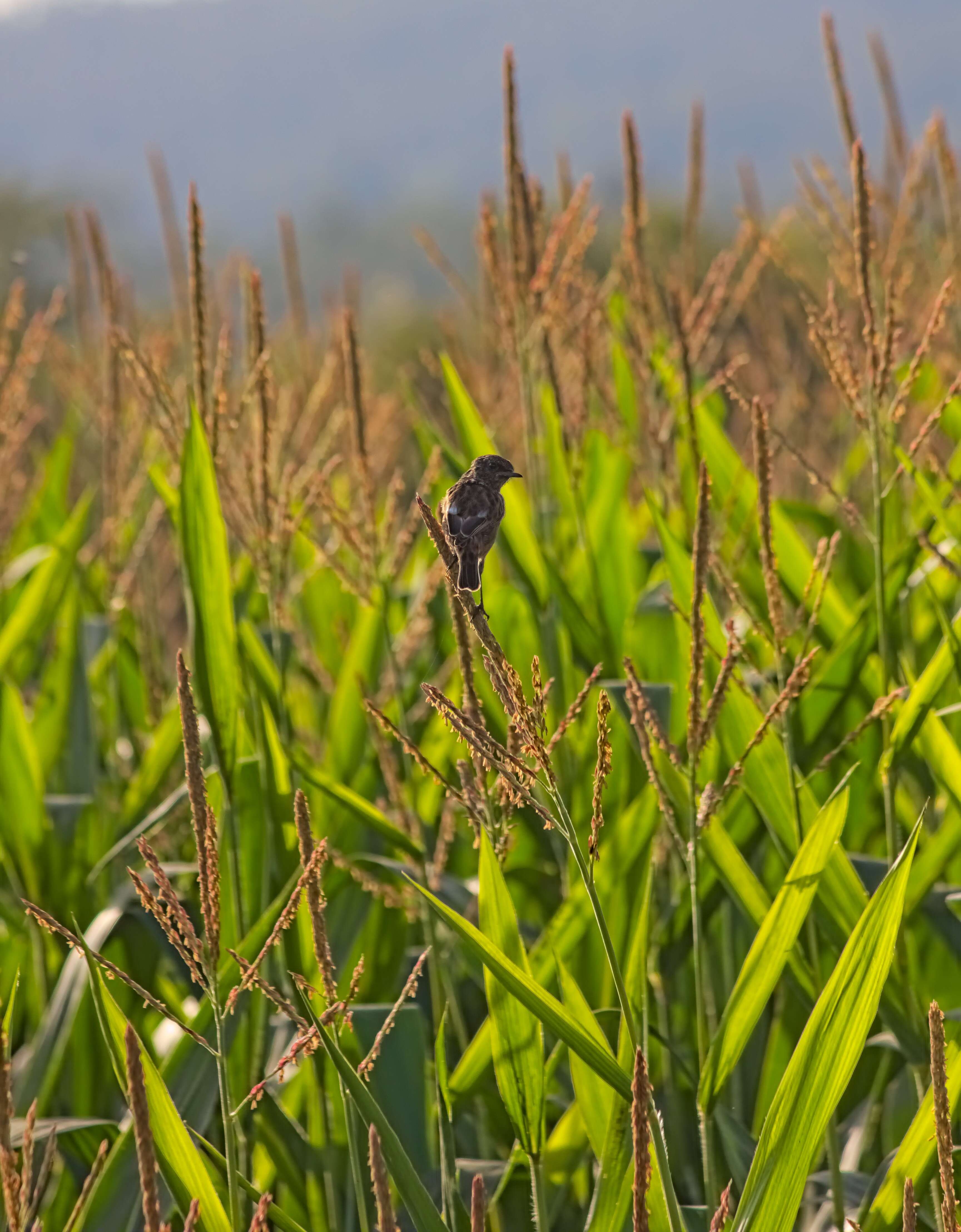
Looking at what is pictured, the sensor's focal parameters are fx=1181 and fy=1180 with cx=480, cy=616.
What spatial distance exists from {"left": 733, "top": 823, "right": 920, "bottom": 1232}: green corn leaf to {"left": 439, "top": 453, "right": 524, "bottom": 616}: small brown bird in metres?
0.46

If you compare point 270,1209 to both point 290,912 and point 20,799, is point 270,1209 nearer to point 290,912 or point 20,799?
point 290,912

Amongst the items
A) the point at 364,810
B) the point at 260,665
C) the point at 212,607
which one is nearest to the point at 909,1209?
the point at 364,810

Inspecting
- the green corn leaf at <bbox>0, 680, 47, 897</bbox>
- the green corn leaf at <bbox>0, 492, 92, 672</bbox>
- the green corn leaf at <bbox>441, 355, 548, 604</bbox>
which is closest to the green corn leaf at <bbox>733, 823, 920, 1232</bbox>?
the green corn leaf at <bbox>441, 355, 548, 604</bbox>

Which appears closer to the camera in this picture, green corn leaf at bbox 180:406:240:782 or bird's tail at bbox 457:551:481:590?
bird's tail at bbox 457:551:481:590

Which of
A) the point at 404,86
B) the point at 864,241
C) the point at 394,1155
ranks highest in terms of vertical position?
the point at 404,86

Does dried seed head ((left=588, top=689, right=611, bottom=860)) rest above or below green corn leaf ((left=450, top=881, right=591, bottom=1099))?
above

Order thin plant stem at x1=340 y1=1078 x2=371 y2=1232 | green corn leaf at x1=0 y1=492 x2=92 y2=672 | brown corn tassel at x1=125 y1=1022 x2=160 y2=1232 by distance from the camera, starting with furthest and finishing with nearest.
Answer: green corn leaf at x1=0 y1=492 x2=92 y2=672
thin plant stem at x1=340 y1=1078 x2=371 y2=1232
brown corn tassel at x1=125 y1=1022 x2=160 y2=1232

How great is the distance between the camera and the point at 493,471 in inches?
25.2

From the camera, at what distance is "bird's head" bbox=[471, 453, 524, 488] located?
2.07ft

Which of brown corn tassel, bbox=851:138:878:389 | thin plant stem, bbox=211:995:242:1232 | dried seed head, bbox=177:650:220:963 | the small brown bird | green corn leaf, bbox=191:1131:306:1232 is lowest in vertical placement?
green corn leaf, bbox=191:1131:306:1232

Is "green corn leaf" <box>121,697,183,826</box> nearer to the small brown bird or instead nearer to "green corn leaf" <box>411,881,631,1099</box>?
"green corn leaf" <box>411,881,631,1099</box>

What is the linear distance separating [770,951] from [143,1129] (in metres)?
0.65

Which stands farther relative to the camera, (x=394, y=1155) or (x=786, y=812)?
(x=786, y=812)

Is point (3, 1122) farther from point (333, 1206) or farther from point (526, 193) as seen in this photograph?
point (526, 193)
